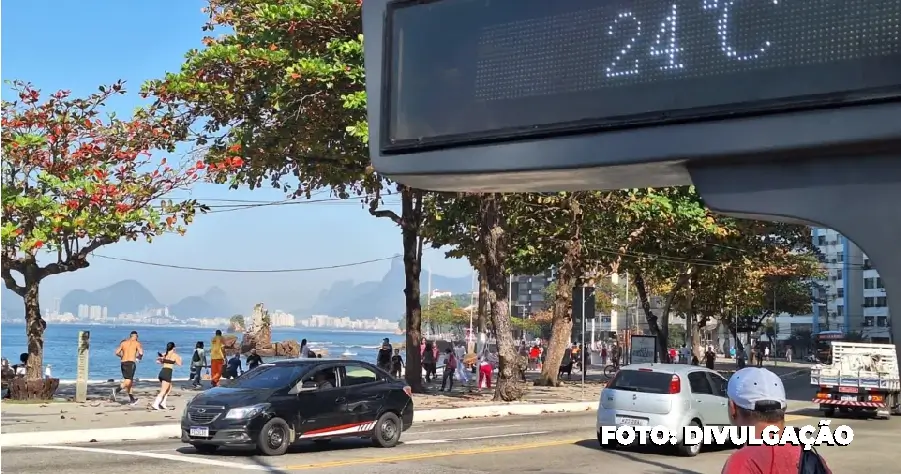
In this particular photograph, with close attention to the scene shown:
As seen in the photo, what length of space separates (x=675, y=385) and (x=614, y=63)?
14.1 m

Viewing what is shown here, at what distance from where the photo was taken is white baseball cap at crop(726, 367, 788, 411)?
3193 mm

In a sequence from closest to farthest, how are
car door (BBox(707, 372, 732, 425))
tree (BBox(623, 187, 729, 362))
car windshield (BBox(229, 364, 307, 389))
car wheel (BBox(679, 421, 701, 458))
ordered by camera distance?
1. car windshield (BBox(229, 364, 307, 389))
2. car wheel (BBox(679, 421, 701, 458))
3. car door (BBox(707, 372, 732, 425))
4. tree (BBox(623, 187, 729, 362))

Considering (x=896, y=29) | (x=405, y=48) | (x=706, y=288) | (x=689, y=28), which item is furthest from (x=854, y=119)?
(x=706, y=288)

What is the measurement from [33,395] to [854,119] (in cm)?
2389

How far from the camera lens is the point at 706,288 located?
49719 millimetres

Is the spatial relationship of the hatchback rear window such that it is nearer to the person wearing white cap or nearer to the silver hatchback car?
the silver hatchback car

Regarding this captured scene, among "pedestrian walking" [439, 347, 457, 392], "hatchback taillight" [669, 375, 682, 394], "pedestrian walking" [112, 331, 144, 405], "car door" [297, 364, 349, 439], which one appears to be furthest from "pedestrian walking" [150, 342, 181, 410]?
"hatchback taillight" [669, 375, 682, 394]

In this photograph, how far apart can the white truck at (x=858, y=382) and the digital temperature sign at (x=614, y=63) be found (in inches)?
954

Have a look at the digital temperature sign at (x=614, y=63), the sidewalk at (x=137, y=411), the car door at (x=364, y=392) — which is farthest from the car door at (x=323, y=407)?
the digital temperature sign at (x=614, y=63)

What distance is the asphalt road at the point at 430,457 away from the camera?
13.0 metres

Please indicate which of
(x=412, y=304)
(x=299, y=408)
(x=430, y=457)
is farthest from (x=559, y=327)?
(x=430, y=457)

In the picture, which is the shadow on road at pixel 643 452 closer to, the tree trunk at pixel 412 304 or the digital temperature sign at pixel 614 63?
the tree trunk at pixel 412 304

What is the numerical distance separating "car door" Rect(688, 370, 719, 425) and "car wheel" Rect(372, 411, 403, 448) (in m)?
4.72

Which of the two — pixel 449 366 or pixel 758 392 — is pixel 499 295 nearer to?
pixel 449 366
